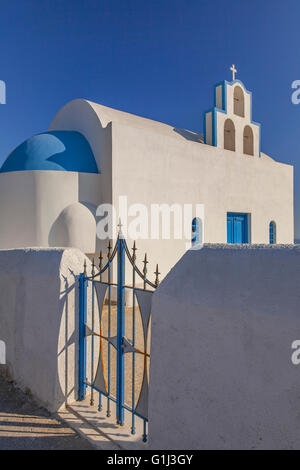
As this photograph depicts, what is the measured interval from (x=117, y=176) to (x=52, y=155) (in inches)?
78.3

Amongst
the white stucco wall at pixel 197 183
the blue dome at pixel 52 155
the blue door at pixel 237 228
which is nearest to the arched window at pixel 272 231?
the white stucco wall at pixel 197 183

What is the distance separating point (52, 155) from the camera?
9438mm

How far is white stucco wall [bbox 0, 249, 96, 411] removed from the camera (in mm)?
3604

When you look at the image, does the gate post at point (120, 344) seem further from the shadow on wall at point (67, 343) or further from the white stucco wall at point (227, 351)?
the shadow on wall at point (67, 343)

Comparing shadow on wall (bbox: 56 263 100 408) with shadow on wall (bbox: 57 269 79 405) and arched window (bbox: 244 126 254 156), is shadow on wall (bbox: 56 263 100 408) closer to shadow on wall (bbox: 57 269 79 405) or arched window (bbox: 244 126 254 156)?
shadow on wall (bbox: 57 269 79 405)

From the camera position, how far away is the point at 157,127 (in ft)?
40.8

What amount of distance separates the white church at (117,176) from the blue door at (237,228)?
4 cm

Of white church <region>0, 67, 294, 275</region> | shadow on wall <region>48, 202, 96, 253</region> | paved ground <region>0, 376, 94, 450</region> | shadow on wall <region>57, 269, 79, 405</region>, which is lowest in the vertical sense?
paved ground <region>0, 376, 94, 450</region>

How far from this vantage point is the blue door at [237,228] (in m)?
12.8

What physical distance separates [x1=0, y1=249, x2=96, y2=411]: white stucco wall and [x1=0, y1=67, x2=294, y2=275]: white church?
4645mm

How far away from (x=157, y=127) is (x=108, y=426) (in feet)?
36.1

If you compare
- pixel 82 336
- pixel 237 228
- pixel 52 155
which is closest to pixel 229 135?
pixel 237 228

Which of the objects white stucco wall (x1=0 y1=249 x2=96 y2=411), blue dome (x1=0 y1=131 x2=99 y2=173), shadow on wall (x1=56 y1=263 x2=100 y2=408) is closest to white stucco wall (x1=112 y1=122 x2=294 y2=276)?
blue dome (x1=0 y1=131 x2=99 y2=173)

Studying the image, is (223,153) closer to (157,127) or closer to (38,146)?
(157,127)
